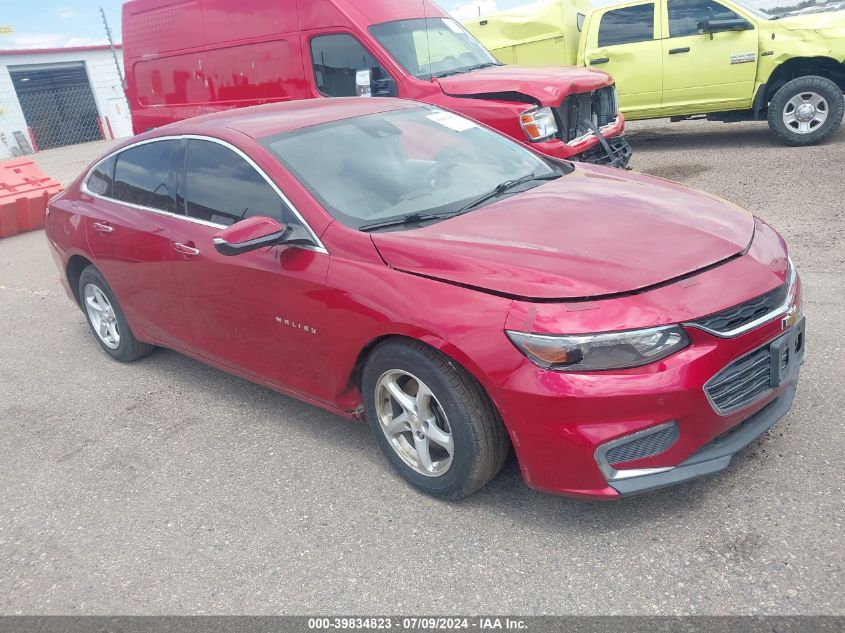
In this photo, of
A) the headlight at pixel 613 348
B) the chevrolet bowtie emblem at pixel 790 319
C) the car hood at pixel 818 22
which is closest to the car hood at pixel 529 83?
the car hood at pixel 818 22

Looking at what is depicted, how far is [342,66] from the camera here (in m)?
7.89

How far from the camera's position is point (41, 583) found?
3.01 m

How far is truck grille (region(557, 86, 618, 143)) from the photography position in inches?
268

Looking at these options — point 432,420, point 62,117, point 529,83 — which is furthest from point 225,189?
point 62,117

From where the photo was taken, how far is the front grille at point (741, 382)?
8.59 feet

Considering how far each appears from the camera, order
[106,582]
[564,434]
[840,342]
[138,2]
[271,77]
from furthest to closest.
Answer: [138,2], [271,77], [840,342], [106,582], [564,434]

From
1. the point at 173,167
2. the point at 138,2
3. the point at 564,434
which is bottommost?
the point at 564,434

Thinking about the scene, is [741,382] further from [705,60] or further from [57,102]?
[57,102]

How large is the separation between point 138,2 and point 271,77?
2797mm

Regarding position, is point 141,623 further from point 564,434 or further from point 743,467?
point 743,467

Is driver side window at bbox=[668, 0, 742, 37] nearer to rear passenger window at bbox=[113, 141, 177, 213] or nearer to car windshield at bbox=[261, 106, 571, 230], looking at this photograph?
car windshield at bbox=[261, 106, 571, 230]

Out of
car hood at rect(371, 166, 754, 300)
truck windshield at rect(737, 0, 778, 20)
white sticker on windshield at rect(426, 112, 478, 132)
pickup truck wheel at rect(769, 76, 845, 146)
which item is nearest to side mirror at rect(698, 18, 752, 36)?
truck windshield at rect(737, 0, 778, 20)

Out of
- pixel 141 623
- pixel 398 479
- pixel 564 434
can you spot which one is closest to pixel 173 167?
pixel 398 479

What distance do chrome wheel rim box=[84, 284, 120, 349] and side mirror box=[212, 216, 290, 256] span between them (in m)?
2.20
